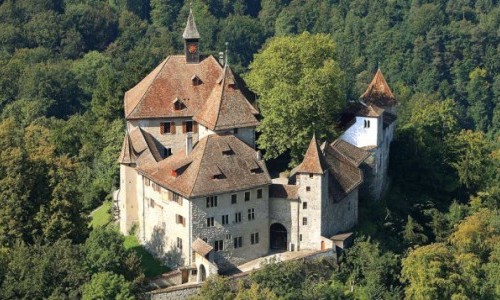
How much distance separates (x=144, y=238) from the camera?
82.8m

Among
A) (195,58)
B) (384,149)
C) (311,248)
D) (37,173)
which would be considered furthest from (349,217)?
(37,173)

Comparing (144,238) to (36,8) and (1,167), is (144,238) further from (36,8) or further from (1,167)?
(36,8)

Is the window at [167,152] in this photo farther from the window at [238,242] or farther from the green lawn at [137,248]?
the window at [238,242]

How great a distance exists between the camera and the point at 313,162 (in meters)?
78.1

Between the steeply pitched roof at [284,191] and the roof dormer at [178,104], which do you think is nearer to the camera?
the steeply pitched roof at [284,191]

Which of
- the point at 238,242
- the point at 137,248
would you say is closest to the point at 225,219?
the point at 238,242

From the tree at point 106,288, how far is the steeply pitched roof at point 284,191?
15.8 meters

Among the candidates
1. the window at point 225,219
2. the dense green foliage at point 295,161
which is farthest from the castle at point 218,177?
the dense green foliage at point 295,161

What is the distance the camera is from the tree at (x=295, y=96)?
8569 cm

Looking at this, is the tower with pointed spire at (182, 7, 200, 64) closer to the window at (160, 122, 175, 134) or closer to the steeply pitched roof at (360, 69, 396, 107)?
the window at (160, 122, 175, 134)

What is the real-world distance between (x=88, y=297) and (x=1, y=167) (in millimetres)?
14096

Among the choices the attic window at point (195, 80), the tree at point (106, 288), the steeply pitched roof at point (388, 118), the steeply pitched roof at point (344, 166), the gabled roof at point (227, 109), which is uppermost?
the attic window at point (195, 80)

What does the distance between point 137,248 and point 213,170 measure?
11.0 m

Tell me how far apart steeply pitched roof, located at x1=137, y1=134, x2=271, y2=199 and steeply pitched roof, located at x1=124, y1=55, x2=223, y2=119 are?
25.6 feet
